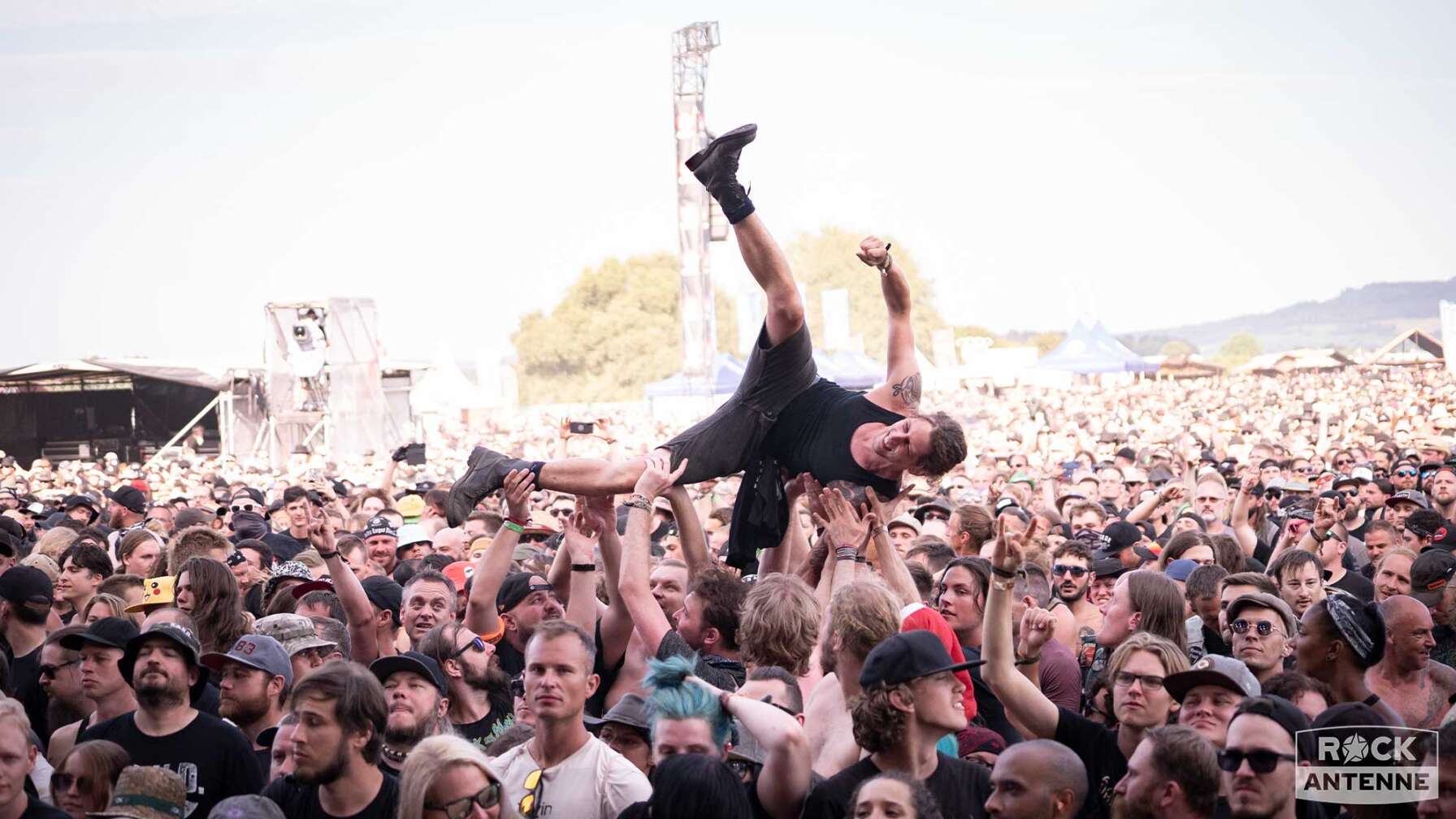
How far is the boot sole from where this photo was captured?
18.3 feet

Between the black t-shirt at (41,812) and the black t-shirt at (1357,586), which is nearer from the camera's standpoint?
the black t-shirt at (41,812)

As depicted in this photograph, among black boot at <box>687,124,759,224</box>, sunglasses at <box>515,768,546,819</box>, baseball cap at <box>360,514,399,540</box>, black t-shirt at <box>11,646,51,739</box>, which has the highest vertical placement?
black boot at <box>687,124,759,224</box>

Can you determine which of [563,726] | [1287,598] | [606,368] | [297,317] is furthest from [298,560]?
[606,368]

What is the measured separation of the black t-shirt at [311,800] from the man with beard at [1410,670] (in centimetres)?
318

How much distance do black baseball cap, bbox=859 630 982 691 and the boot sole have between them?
2.37 m

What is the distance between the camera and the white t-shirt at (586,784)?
12.7 feet

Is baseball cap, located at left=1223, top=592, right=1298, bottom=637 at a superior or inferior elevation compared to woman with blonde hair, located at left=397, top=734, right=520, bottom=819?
superior

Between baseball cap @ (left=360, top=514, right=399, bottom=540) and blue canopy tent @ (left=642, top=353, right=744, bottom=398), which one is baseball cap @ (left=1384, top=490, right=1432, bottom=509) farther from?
blue canopy tent @ (left=642, top=353, right=744, bottom=398)

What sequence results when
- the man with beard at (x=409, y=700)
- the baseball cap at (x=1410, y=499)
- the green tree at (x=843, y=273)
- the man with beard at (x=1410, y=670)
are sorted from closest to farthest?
the man with beard at (x=409, y=700) < the man with beard at (x=1410, y=670) < the baseball cap at (x=1410, y=499) < the green tree at (x=843, y=273)

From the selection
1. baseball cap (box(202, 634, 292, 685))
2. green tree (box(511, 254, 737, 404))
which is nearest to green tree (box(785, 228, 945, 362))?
green tree (box(511, 254, 737, 404))

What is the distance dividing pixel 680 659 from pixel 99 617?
3249 mm

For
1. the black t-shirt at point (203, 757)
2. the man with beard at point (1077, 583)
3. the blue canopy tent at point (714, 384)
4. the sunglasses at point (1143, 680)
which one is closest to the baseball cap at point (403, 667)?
the black t-shirt at point (203, 757)

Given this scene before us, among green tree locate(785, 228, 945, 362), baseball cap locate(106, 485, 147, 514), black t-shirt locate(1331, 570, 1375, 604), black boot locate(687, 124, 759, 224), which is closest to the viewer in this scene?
black boot locate(687, 124, 759, 224)

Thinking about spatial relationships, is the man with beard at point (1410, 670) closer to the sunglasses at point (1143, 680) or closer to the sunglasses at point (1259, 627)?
the sunglasses at point (1259, 627)
